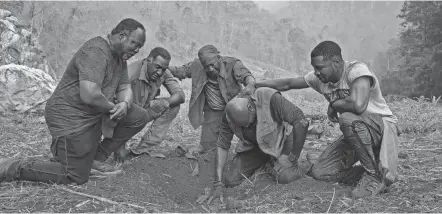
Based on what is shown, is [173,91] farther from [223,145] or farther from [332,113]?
[332,113]

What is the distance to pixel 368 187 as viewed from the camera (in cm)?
307

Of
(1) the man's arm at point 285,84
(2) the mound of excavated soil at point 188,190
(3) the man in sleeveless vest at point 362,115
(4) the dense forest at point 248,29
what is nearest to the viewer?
(2) the mound of excavated soil at point 188,190

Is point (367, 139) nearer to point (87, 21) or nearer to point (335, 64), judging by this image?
point (335, 64)

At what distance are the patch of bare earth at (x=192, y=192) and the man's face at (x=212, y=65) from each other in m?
1.00

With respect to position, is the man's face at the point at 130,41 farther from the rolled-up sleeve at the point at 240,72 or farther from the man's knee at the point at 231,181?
the rolled-up sleeve at the point at 240,72

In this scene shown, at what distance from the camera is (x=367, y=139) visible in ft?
10.4

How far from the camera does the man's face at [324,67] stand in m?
3.22

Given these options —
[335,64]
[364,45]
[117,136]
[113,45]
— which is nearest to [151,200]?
[117,136]

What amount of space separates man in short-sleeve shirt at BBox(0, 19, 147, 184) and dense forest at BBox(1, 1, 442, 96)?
2032 cm

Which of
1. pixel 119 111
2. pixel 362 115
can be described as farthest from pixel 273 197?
pixel 119 111

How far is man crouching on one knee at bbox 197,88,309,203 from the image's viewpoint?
3.39 meters

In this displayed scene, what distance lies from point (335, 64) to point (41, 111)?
230 inches

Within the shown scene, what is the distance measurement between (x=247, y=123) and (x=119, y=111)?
3.57 feet

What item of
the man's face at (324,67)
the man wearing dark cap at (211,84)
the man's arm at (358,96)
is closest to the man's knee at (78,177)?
the man wearing dark cap at (211,84)
